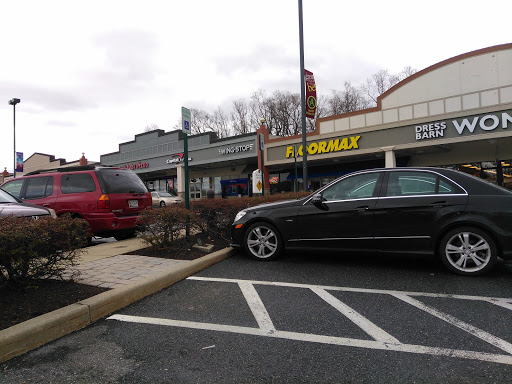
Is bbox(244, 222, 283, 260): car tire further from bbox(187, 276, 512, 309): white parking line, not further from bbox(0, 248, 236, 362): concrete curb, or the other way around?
bbox(0, 248, 236, 362): concrete curb

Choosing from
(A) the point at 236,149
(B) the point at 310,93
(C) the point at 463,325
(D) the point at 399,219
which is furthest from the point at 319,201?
(A) the point at 236,149

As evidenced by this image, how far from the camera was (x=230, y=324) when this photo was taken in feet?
10.4

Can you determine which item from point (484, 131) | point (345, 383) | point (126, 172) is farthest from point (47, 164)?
point (345, 383)

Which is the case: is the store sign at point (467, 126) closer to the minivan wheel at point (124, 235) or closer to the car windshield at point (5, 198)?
the minivan wheel at point (124, 235)

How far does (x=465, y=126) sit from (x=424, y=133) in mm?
1910

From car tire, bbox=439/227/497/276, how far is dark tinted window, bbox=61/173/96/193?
22.5 feet

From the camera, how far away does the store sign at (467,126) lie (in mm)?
15950

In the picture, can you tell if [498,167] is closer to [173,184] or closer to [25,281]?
[25,281]

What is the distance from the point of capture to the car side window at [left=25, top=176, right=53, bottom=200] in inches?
303

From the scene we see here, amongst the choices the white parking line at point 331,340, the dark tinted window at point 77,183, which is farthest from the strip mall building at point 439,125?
the white parking line at point 331,340

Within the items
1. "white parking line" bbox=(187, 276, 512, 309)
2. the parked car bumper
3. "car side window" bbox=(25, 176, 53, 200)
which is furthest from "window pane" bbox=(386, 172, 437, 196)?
"car side window" bbox=(25, 176, 53, 200)

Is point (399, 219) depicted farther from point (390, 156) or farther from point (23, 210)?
point (390, 156)

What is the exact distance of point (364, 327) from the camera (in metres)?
3.04

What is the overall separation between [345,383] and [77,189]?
7.10 m
